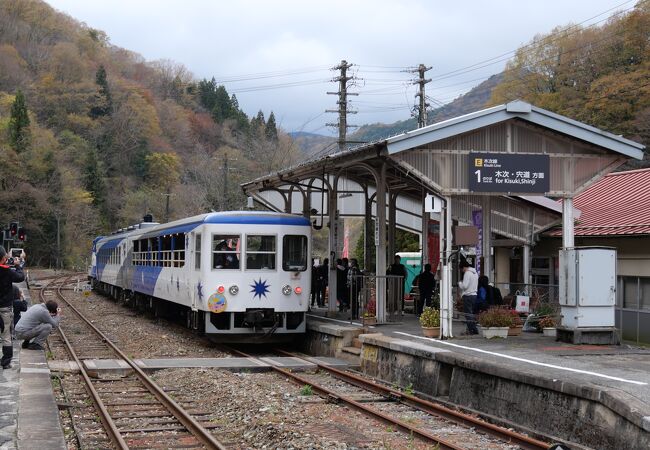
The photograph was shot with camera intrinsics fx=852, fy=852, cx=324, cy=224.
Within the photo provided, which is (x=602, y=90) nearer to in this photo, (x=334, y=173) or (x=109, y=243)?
(x=109, y=243)

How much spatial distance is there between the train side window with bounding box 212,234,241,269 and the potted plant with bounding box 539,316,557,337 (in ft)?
18.9

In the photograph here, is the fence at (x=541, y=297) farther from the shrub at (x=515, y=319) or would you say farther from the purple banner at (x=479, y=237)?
the shrub at (x=515, y=319)

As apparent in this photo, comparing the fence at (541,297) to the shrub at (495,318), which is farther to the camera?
the fence at (541,297)

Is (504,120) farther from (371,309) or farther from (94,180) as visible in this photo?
(94,180)

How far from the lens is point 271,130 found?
94.2 meters

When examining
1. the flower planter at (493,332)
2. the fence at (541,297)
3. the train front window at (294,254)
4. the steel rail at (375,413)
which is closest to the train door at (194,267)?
the train front window at (294,254)

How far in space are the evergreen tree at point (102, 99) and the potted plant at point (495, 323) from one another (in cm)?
7727

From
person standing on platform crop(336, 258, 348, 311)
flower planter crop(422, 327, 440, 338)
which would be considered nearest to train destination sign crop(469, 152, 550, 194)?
flower planter crop(422, 327, 440, 338)

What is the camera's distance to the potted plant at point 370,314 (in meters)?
16.9

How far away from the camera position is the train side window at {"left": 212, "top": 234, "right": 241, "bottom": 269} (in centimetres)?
1630

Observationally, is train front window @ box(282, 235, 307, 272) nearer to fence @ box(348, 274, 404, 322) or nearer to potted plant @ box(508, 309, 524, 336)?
fence @ box(348, 274, 404, 322)

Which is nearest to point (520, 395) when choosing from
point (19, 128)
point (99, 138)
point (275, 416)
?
point (275, 416)

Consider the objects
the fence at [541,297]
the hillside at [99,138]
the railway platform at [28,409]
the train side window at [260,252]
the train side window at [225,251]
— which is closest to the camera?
the railway platform at [28,409]

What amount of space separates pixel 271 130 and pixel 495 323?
8148cm
